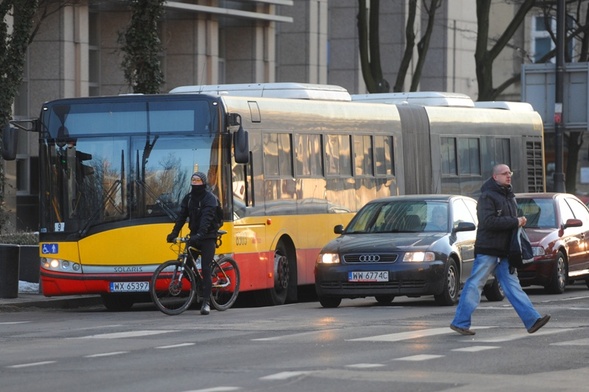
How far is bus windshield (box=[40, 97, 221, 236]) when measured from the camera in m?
21.7

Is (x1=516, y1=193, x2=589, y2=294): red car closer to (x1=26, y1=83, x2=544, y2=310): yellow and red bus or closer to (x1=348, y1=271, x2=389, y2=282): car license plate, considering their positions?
(x1=26, y1=83, x2=544, y2=310): yellow and red bus

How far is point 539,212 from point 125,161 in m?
7.97

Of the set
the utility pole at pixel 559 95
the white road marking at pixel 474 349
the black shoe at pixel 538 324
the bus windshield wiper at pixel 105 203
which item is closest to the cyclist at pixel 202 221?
the bus windshield wiper at pixel 105 203

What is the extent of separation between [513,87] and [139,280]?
65.9m

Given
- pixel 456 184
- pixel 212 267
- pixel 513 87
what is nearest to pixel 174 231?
pixel 212 267

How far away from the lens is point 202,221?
67.6 feet

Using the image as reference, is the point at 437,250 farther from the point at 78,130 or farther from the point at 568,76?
the point at 568,76

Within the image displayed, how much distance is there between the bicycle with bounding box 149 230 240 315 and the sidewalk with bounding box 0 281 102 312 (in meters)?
2.44

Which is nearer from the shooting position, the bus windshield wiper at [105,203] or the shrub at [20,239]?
the bus windshield wiper at [105,203]

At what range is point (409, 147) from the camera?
2836 cm

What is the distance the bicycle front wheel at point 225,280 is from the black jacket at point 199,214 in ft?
2.38

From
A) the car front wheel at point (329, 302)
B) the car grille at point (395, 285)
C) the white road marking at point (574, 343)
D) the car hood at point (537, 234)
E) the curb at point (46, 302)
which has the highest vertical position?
the car hood at point (537, 234)

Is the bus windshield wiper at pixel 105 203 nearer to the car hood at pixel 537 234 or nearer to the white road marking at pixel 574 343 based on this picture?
the car hood at pixel 537 234

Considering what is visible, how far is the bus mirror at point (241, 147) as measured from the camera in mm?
21172
